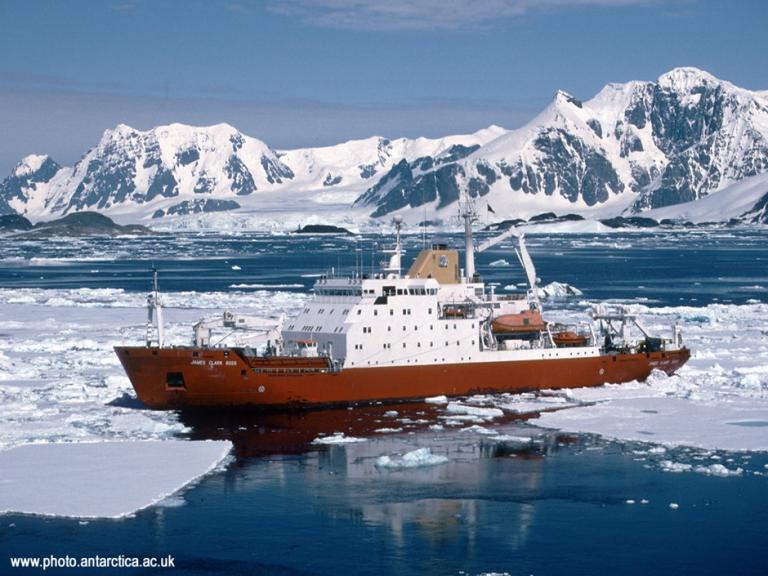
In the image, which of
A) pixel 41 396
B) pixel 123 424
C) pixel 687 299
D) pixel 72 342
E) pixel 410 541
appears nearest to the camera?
pixel 410 541

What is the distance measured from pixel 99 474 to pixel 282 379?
8.67m

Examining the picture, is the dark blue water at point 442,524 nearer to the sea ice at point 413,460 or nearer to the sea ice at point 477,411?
the sea ice at point 413,460

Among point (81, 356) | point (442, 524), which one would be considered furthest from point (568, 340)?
point (81, 356)

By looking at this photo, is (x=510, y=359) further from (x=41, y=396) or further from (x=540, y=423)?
(x=41, y=396)

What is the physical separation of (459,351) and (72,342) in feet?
60.0

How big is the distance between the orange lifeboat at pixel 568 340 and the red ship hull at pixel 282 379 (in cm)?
203

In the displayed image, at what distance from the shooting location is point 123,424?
2973cm

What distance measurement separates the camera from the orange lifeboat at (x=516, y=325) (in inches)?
1414

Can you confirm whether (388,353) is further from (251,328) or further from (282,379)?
(251,328)

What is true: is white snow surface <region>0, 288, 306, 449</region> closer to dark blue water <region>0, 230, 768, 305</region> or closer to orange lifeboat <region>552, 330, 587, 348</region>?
dark blue water <region>0, 230, 768, 305</region>

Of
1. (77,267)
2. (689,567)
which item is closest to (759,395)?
(689,567)

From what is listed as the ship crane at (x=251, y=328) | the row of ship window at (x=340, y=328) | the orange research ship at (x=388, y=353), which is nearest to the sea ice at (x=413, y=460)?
the orange research ship at (x=388, y=353)

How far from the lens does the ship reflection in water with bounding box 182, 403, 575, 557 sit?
2127 centimetres

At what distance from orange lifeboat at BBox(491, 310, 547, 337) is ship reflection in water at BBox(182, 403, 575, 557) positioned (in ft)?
13.8
